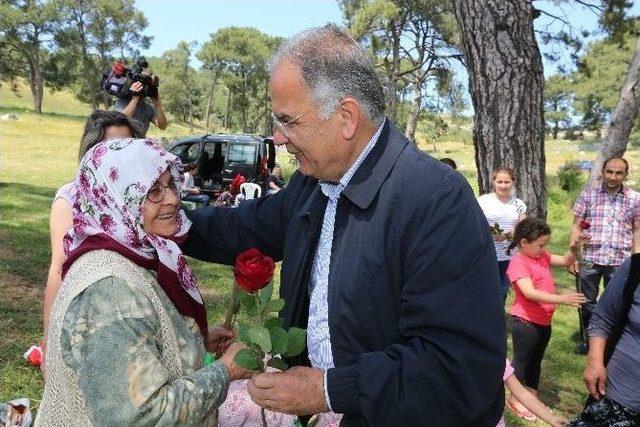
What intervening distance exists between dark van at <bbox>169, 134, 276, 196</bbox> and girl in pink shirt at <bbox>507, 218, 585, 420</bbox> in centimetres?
1034

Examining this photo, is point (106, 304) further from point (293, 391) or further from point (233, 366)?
point (293, 391)

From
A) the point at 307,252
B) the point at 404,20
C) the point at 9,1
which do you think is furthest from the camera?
the point at 9,1

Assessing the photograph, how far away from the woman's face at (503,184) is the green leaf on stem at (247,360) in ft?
11.8

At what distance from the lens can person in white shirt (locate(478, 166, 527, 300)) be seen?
4707 millimetres

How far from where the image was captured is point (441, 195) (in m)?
1.42

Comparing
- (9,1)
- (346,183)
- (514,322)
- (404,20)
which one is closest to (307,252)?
(346,183)

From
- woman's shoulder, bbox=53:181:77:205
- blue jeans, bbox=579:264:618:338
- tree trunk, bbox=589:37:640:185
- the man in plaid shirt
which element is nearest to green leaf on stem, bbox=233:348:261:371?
woman's shoulder, bbox=53:181:77:205

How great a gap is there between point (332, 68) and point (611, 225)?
5.26m

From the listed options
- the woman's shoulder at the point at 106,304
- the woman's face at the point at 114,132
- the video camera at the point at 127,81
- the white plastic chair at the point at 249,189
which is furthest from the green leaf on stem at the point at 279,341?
the white plastic chair at the point at 249,189

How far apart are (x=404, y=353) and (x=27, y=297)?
5.71m

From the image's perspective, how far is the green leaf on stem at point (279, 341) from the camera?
152 centimetres

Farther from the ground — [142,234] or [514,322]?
[142,234]

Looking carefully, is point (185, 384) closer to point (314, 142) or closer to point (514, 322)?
point (314, 142)

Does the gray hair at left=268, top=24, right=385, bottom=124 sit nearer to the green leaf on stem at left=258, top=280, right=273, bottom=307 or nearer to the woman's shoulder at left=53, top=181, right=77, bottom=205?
the green leaf on stem at left=258, top=280, right=273, bottom=307
